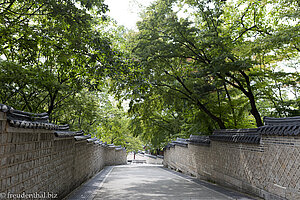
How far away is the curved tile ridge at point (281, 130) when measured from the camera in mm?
6425

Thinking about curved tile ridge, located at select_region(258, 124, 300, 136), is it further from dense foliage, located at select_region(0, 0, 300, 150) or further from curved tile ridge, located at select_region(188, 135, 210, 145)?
curved tile ridge, located at select_region(188, 135, 210, 145)

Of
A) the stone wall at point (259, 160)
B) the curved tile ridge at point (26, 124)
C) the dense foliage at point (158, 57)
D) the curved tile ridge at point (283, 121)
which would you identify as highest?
the dense foliage at point (158, 57)

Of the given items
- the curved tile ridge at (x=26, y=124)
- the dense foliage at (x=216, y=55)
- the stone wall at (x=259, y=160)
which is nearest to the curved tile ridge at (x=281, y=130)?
the stone wall at (x=259, y=160)

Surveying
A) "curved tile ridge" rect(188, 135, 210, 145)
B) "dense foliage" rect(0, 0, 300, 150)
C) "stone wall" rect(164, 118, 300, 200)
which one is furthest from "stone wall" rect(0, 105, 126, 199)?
"curved tile ridge" rect(188, 135, 210, 145)

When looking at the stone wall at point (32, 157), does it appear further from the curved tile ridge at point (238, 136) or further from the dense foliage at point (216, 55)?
the curved tile ridge at point (238, 136)

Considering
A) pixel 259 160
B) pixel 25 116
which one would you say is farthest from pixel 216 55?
pixel 25 116

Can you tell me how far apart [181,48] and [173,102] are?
3.60 metres

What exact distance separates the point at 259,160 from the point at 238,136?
1.67 meters

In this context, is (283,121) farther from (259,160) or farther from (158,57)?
(158,57)

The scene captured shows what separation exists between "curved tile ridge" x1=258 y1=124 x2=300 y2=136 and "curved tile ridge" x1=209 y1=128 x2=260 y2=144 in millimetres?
550

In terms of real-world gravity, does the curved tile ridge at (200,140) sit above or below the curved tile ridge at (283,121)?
below

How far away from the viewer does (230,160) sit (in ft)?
35.1

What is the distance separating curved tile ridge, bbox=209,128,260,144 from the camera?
8.72m

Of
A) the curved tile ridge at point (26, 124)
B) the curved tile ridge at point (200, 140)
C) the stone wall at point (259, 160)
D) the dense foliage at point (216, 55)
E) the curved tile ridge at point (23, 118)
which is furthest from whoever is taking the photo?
the curved tile ridge at point (200, 140)
